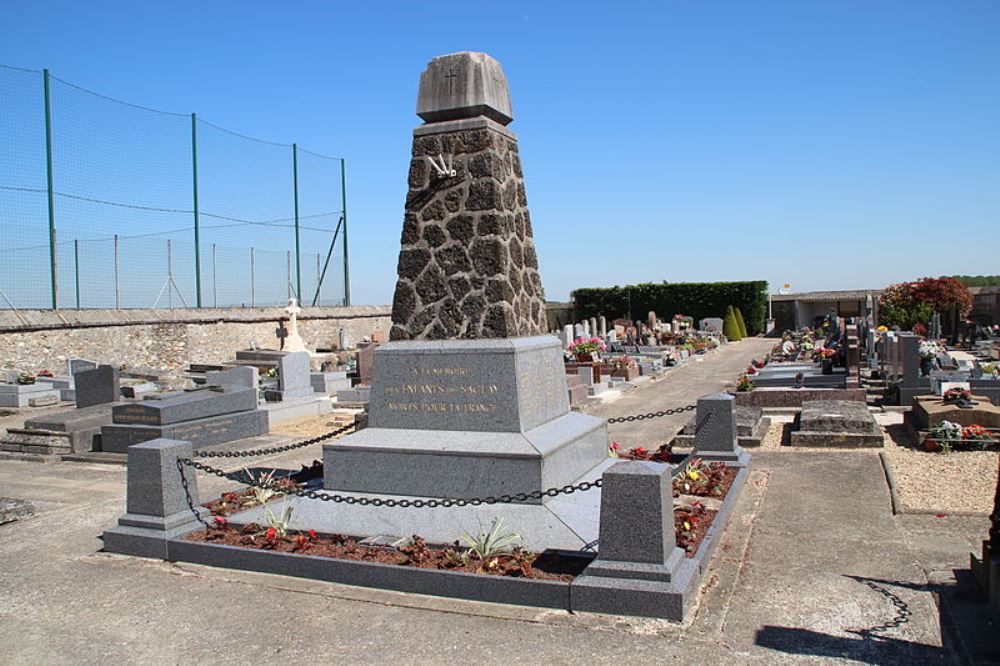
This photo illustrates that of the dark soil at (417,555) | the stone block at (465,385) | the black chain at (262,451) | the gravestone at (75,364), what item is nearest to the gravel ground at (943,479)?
the stone block at (465,385)

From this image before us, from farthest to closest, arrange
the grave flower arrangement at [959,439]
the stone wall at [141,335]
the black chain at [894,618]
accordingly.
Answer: the stone wall at [141,335], the grave flower arrangement at [959,439], the black chain at [894,618]

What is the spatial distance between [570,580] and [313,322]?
23.7m

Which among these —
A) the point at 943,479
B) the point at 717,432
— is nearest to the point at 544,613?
the point at 717,432

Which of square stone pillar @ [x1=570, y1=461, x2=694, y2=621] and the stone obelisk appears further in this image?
the stone obelisk

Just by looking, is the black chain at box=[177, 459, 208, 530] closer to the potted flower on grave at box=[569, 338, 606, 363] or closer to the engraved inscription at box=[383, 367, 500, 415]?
the engraved inscription at box=[383, 367, 500, 415]

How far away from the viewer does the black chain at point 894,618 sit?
440 cm

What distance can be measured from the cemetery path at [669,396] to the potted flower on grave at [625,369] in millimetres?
557

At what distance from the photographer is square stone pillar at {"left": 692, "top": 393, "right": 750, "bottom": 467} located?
27.3ft

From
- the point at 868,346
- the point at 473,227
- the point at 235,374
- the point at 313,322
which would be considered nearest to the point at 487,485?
the point at 473,227

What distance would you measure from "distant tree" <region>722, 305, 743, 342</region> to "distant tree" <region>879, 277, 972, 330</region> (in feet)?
33.7

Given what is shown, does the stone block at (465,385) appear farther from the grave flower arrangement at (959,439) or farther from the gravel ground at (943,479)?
the grave flower arrangement at (959,439)

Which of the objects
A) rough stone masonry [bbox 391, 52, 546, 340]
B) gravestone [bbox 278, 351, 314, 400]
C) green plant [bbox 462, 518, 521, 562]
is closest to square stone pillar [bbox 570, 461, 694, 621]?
green plant [bbox 462, 518, 521, 562]

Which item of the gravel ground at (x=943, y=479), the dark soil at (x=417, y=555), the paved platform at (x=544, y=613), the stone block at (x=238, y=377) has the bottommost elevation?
the paved platform at (x=544, y=613)

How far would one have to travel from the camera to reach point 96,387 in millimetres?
12766
